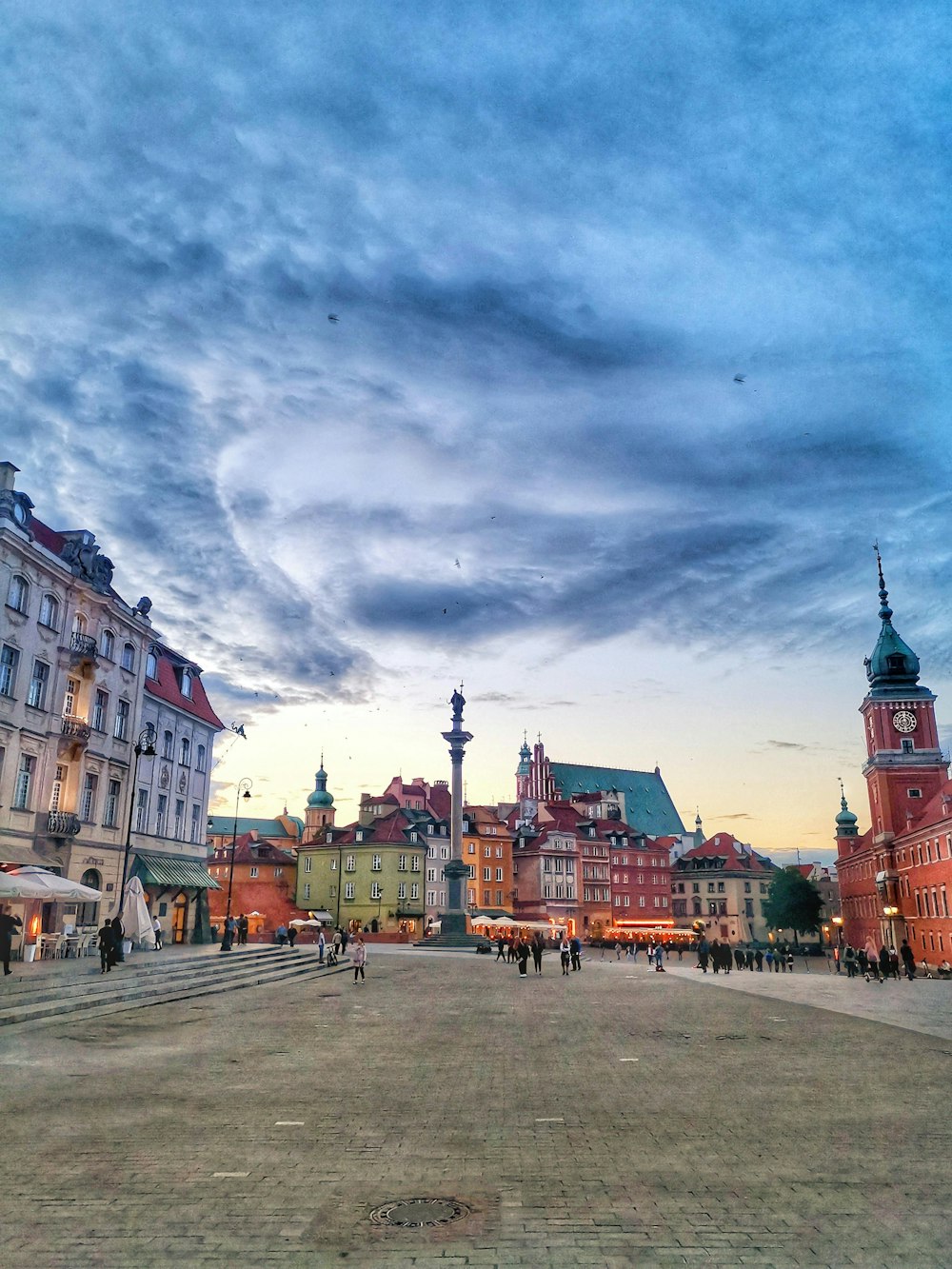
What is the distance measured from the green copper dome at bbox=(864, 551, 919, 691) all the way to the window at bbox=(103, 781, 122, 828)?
72906 millimetres

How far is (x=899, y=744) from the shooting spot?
8556cm

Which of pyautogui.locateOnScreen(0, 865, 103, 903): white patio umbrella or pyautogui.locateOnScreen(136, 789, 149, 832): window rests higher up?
pyautogui.locateOnScreen(136, 789, 149, 832): window

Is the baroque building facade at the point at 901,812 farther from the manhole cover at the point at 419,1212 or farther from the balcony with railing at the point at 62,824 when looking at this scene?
the manhole cover at the point at 419,1212

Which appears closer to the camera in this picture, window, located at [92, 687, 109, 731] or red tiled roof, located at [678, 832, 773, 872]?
window, located at [92, 687, 109, 731]

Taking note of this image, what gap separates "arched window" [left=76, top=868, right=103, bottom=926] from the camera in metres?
38.4

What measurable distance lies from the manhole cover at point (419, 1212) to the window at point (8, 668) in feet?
99.6

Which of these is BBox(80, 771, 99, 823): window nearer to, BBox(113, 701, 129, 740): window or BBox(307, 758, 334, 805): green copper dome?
BBox(113, 701, 129, 740): window

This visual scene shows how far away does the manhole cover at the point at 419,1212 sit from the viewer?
735 centimetres

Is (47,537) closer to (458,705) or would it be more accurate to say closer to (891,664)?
(458,705)

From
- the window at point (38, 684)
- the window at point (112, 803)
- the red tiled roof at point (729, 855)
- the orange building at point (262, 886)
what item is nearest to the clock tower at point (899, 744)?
the red tiled roof at point (729, 855)

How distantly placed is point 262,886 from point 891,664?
6903cm

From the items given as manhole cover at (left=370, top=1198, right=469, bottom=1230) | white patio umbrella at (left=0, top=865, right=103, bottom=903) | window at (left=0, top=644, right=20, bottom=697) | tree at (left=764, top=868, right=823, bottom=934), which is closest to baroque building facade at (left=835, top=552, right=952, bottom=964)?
tree at (left=764, top=868, right=823, bottom=934)

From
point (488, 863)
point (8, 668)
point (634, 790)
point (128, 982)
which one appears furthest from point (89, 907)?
point (634, 790)

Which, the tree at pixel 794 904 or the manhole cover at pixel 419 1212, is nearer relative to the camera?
the manhole cover at pixel 419 1212
